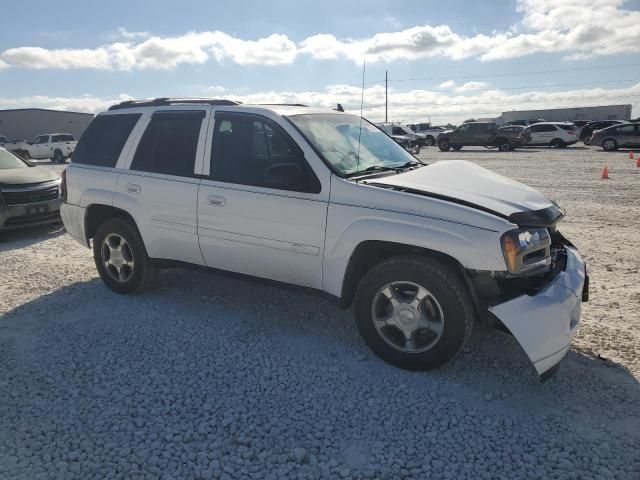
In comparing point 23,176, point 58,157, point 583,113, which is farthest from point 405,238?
point 583,113

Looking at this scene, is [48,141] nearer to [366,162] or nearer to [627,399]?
[366,162]

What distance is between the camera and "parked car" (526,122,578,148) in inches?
1120

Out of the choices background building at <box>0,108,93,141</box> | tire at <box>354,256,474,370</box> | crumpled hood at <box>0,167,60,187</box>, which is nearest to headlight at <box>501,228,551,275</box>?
tire at <box>354,256,474,370</box>

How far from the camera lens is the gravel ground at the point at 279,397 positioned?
2570 millimetres

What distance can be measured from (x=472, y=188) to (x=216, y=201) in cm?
213

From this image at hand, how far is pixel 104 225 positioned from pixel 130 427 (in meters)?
2.71

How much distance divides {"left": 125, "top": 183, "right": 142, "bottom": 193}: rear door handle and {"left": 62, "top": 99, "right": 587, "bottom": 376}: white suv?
0.01 metres

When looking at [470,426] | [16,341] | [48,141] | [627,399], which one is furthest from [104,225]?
[48,141]

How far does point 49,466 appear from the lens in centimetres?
254

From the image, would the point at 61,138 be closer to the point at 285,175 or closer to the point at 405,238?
the point at 285,175

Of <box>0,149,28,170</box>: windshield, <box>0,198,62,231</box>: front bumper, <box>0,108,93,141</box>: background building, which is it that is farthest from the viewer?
<box>0,108,93,141</box>: background building

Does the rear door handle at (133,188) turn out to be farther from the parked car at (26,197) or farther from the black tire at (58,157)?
the black tire at (58,157)

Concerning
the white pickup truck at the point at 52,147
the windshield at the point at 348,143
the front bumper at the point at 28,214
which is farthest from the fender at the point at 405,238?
the white pickup truck at the point at 52,147

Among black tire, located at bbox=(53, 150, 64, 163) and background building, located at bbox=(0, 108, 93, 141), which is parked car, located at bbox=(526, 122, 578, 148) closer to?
black tire, located at bbox=(53, 150, 64, 163)
